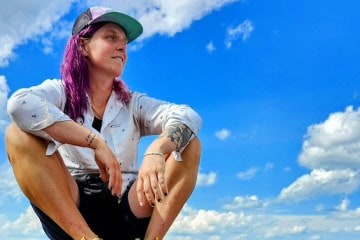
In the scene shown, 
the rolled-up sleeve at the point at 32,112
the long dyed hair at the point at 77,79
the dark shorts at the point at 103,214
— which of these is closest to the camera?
the rolled-up sleeve at the point at 32,112

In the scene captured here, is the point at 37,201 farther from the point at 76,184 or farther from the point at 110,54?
the point at 110,54

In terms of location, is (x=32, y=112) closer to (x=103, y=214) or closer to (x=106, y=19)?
(x=103, y=214)

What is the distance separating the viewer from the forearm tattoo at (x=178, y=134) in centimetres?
343

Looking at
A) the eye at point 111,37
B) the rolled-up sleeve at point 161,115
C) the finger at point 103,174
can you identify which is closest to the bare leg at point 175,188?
the rolled-up sleeve at point 161,115

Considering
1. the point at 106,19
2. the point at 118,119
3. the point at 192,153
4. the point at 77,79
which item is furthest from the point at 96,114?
the point at 192,153

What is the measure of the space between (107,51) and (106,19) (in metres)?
0.22

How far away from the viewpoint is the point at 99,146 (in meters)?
3.35

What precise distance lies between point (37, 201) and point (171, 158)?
32.2 inches

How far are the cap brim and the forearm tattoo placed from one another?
91cm

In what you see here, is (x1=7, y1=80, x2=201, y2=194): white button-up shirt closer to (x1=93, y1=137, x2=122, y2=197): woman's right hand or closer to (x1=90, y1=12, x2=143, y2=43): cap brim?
(x1=93, y1=137, x2=122, y2=197): woman's right hand

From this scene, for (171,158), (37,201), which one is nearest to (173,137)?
(171,158)

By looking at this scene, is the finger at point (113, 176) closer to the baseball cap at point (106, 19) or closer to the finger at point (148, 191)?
the finger at point (148, 191)

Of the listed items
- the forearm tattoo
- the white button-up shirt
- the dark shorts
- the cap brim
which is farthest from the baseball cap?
the dark shorts

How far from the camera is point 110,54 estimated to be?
391 centimetres
